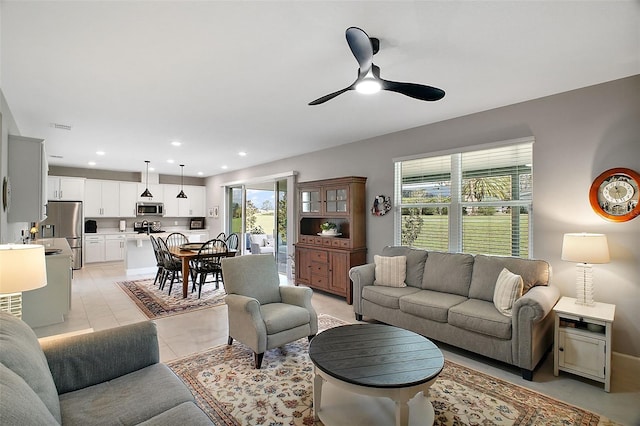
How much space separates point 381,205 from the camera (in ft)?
16.1

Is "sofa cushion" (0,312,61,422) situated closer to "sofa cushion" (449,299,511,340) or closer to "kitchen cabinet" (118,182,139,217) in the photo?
"sofa cushion" (449,299,511,340)

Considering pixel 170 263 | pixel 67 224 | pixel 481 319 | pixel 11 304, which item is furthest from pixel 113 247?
pixel 481 319

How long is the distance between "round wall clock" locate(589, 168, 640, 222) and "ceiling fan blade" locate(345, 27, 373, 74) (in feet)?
8.44

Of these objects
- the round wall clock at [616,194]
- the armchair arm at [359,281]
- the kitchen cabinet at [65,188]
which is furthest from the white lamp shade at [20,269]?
the kitchen cabinet at [65,188]

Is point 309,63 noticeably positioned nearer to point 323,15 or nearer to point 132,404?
point 323,15

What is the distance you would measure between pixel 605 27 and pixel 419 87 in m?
1.28

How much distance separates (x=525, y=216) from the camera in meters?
3.59

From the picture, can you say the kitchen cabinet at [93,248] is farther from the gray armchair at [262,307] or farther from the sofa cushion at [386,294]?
the sofa cushion at [386,294]

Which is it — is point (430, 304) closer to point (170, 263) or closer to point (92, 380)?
point (92, 380)

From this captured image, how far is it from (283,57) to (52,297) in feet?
12.6

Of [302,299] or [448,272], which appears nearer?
[302,299]

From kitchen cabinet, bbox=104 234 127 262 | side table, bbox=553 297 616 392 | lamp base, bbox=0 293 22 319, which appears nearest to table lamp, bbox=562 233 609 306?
side table, bbox=553 297 616 392

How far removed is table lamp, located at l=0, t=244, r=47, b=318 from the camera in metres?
1.87

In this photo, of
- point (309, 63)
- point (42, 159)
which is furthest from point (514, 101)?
point (42, 159)
